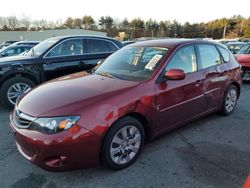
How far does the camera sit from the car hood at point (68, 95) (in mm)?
2938

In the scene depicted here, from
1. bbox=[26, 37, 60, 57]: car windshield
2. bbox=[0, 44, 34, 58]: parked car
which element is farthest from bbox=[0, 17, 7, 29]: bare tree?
bbox=[26, 37, 60, 57]: car windshield

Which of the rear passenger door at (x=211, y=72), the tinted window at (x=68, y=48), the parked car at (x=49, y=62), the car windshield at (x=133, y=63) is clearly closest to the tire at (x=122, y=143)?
the car windshield at (x=133, y=63)

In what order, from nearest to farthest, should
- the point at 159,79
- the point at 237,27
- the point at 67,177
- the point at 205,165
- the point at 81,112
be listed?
1. the point at 81,112
2. the point at 67,177
3. the point at 205,165
4. the point at 159,79
5. the point at 237,27

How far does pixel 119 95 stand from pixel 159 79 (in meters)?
0.74

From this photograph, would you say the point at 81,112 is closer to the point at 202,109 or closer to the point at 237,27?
the point at 202,109

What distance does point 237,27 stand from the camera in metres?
67.3

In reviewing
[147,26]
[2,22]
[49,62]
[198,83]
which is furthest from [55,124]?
[147,26]

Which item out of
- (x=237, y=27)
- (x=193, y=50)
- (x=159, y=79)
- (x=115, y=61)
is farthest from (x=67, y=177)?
(x=237, y=27)

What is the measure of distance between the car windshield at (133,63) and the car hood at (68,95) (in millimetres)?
234

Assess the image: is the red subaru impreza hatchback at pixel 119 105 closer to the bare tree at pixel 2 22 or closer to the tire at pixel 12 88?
the tire at pixel 12 88

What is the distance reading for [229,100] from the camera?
531cm

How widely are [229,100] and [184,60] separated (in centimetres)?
178

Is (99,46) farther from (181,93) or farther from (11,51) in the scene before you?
(11,51)

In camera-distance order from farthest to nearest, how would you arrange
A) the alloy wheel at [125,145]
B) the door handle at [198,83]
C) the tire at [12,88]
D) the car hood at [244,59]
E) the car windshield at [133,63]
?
1. the car hood at [244,59]
2. the tire at [12,88]
3. the door handle at [198,83]
4. the car windshield at [133,63]
5. the alloy wheel at [125,145]
